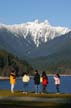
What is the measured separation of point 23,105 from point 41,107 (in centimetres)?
207

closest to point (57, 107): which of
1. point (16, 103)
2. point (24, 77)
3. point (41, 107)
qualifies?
point (41, 107)

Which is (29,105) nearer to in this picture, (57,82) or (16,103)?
(16,103)

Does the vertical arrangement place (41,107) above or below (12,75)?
below

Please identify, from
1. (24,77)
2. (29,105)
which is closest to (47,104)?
(29,105)

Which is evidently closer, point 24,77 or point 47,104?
point 47,104

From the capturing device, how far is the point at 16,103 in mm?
42719

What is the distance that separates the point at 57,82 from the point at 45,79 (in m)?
2.30

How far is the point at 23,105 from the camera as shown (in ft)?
134

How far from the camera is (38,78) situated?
63.0m

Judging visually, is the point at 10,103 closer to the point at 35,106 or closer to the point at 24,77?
the point at 35,106

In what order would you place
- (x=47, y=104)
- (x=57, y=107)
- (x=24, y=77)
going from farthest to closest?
1. (x=24, y=77)
2. (x=47, y=104)
3. (x=57, y=107)

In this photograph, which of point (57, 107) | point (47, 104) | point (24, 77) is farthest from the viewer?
point (24, 77)

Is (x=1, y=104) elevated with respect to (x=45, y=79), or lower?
lower

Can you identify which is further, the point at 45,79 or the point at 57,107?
the point at 45,79
